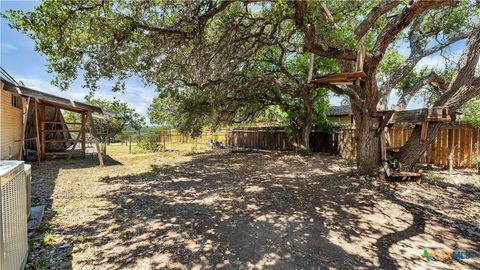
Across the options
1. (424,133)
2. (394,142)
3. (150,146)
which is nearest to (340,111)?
(394,142)

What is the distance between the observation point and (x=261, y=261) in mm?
2717

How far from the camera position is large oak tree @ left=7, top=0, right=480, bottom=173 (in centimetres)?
469

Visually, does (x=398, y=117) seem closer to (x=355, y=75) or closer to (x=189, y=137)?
(x=355, y=75)

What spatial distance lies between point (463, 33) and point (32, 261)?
11.4 metres

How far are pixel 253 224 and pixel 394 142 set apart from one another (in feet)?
28.5

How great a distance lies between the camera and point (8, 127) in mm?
7941

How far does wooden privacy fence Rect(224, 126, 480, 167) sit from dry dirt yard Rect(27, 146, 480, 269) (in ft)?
8.03

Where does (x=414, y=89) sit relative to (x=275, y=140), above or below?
above

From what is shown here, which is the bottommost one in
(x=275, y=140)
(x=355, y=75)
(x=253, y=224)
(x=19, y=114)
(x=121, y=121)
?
(x=253, y=224)

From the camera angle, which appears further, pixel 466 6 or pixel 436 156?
pixel 436 156

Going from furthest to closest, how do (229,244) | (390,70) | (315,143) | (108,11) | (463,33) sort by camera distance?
(315,143)
(390,70)
(463,33)
(108,11)
(229,244)

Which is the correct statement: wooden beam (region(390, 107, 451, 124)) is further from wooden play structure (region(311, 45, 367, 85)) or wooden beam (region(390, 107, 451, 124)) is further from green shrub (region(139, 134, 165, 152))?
green shrub (region(139, 134, 165, 152))

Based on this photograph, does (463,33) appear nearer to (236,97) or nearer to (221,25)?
(221,25)

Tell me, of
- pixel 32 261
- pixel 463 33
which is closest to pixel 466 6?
pixel 463 33
